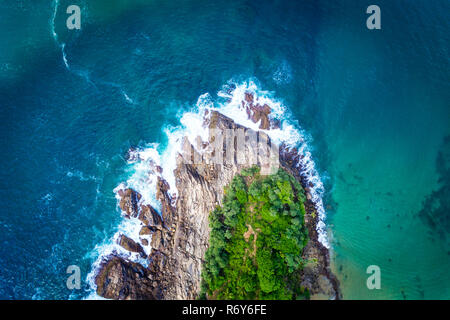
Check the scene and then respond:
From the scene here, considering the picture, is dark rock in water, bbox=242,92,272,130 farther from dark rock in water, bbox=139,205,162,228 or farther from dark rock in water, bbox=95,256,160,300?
dark rock in water, bbox=95,256,160,300

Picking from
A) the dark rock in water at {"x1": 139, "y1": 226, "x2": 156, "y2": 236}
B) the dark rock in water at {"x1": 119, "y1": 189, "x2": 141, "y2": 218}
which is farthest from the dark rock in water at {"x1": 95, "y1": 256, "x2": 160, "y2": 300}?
the dark rock in water at {"x1": 119, "y1": 189, "x2": 141, "y2": 218}

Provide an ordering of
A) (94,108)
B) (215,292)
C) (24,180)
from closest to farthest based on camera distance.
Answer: (215,292), (24,180), (94,108)

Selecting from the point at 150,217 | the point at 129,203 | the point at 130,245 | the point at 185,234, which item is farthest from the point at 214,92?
the point at 130,245

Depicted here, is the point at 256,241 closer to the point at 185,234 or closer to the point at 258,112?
the point at 185,234

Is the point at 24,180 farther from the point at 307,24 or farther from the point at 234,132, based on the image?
the point at 307,24

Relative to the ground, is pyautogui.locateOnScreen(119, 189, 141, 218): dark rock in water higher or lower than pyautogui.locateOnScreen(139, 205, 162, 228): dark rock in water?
higher

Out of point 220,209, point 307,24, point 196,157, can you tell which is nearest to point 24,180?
point 196,157

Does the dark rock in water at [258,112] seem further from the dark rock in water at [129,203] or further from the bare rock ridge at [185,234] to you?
the dark rock in water at [129,203]
